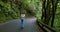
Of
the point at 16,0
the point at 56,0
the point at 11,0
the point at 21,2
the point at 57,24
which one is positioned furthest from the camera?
the point at 21,2

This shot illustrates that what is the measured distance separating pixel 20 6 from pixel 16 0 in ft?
19.3

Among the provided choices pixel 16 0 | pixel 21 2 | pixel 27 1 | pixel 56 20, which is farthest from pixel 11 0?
pixel 56 20

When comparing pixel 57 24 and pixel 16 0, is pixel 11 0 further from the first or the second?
pixel 57 24

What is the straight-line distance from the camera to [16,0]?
190 ft

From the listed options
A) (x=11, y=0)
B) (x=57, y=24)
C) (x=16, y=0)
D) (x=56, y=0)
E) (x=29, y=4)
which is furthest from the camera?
(x=29, y=4)

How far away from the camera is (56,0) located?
44.0ft

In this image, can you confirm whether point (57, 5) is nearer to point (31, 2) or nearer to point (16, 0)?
point (16, 0)

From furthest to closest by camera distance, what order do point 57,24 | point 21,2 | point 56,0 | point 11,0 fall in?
point 21,2 < point 11,0 < point 57,24 < point 56,0

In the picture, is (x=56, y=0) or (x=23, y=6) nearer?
(x=56, y=0)

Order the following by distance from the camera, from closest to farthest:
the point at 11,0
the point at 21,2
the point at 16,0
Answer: the point at 11,0 < the point at 16,0 < the point at 21,2

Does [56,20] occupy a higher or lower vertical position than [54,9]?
lower

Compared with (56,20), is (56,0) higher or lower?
higher

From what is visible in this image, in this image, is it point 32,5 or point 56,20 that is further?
point 32,5

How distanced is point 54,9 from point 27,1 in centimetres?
5232
